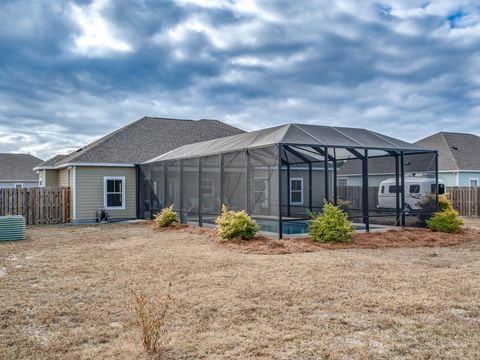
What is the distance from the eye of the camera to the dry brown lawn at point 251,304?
3.47 metres

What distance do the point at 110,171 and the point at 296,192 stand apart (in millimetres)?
8076

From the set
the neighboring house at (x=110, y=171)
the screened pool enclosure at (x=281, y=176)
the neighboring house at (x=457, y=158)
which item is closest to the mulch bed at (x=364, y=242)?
the screened pool enclosure at (x=281, y=176)

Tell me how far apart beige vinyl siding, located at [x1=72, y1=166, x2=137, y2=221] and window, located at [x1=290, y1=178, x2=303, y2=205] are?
270 inches

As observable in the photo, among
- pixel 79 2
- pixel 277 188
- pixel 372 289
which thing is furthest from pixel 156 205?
pixel 372 289

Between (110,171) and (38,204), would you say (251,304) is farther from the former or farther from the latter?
(38,204)

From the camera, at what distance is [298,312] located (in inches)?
173

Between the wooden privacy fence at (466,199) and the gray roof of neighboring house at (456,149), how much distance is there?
141 inches

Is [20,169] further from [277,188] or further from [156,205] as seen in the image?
[277,188]

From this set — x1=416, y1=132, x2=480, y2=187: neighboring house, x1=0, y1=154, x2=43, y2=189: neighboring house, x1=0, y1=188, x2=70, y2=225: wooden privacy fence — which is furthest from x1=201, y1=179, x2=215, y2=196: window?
x1=0, y1=154, x2=43, y2=189: neighboring house

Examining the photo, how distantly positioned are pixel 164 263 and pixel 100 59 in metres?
8.38

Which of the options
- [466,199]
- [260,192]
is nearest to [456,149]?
[466,199]

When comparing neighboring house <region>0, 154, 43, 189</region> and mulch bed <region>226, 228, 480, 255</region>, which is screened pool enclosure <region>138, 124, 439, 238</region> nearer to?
mulch bed <region>226, 228, 480, 255</region>

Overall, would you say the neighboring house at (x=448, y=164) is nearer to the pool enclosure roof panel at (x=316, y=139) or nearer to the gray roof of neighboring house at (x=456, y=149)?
the gray roof of neighboring house at (x=456, y=149)

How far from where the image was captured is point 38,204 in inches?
641
